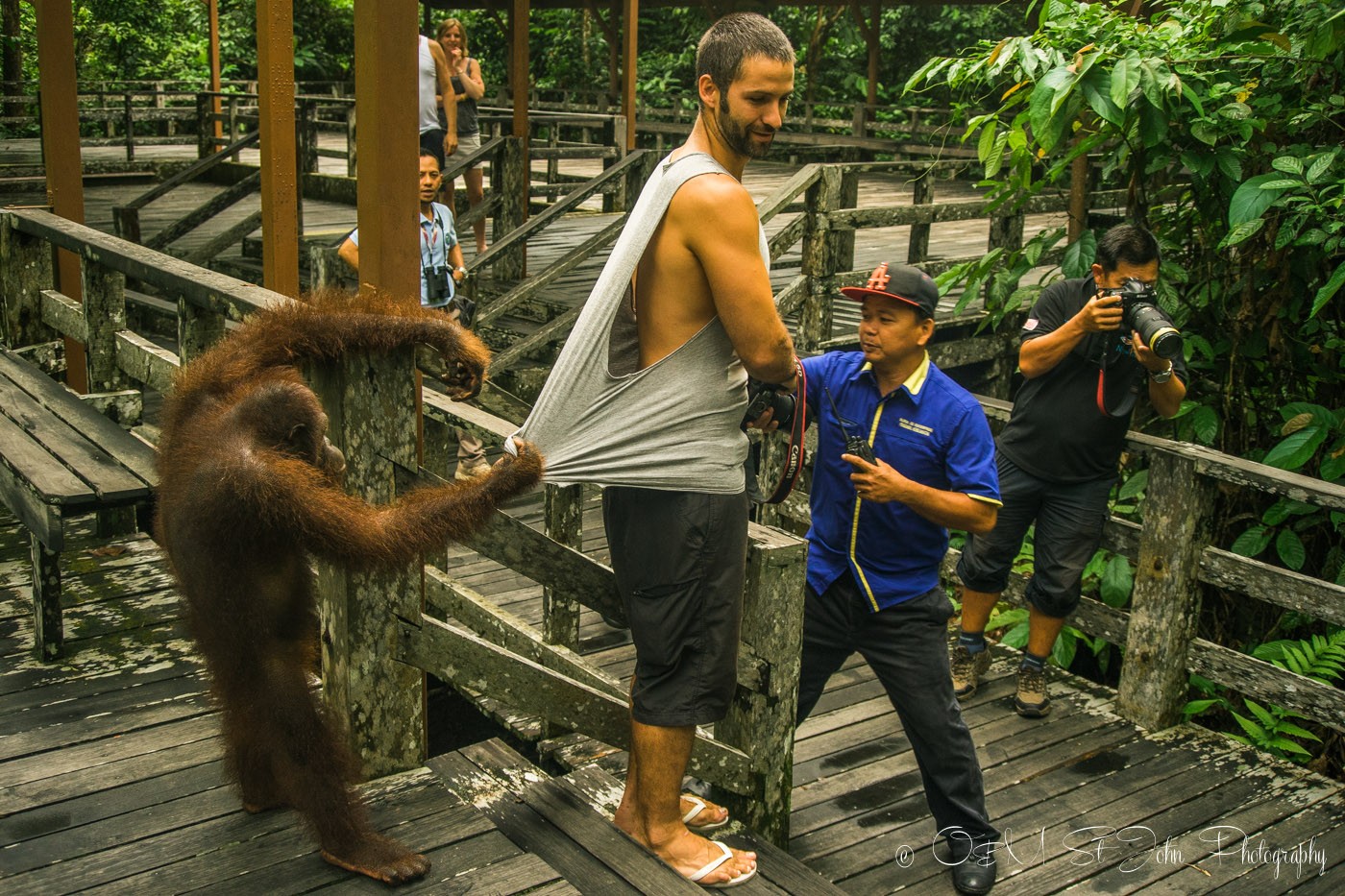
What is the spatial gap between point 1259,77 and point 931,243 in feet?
22.9

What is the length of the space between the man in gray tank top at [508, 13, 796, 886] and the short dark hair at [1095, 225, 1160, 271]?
6.85ft

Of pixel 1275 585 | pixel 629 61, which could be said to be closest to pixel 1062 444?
pixel 1275 585

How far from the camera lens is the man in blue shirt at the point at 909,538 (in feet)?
10.9

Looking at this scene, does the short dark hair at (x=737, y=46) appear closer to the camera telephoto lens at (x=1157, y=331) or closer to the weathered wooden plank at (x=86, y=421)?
the weathered wooden plank at (x=86, y=421)

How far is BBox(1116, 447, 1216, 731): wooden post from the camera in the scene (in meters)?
4.50

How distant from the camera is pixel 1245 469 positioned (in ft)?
14.2

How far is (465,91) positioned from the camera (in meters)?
10.1

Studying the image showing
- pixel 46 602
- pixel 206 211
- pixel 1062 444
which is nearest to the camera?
pixel 46 602

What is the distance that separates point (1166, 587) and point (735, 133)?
9.04 feet

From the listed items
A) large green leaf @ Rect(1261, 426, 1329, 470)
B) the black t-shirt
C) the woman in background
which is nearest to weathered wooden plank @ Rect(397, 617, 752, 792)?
the black t-shirt

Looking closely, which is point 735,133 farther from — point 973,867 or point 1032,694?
point 1032,694

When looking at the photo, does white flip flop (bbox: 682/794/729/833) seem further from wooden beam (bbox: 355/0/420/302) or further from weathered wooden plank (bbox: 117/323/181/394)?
weathered wooden plank (bbox: 117/323/181/394)

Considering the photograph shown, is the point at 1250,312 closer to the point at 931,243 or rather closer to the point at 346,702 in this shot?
the point at 346,702

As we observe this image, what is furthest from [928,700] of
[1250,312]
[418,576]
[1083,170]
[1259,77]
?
[1083,170]
